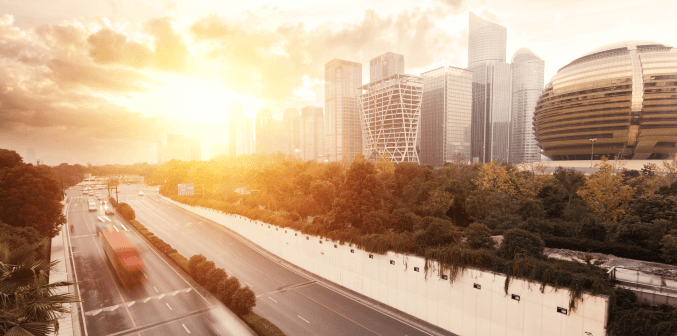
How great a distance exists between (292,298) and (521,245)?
59.0 feet

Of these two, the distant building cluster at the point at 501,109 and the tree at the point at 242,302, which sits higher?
the distant building cluster at the point at 501,109

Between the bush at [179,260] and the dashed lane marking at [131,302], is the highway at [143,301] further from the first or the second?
the bush at [179,260]

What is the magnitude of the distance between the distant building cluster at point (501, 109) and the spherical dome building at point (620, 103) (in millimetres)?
208

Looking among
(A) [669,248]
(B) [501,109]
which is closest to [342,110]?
(B) [501,109]

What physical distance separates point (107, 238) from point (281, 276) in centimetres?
1891

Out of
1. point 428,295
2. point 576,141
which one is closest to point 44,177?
point 428,295

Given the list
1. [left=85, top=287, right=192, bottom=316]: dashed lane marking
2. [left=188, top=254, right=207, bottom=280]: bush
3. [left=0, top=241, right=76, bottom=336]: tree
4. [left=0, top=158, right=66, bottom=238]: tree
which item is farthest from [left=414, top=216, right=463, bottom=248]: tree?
[left=0, top=158, right=66, bottom=238]: tree

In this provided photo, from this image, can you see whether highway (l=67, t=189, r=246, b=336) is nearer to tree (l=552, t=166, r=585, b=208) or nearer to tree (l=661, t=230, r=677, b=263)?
tree (l=661, t=230, r=677, b=263)

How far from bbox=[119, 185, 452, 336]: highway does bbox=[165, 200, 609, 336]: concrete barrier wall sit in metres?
1.29

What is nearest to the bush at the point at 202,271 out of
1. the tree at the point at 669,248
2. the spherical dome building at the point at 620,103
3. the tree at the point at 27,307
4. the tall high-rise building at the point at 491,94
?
the tree at the point at 27,307

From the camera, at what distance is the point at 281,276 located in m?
28.2

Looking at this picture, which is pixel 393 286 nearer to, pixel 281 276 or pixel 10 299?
pixel 281 276

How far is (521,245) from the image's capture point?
16.6 meters

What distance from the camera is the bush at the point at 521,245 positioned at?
16.3 metres
